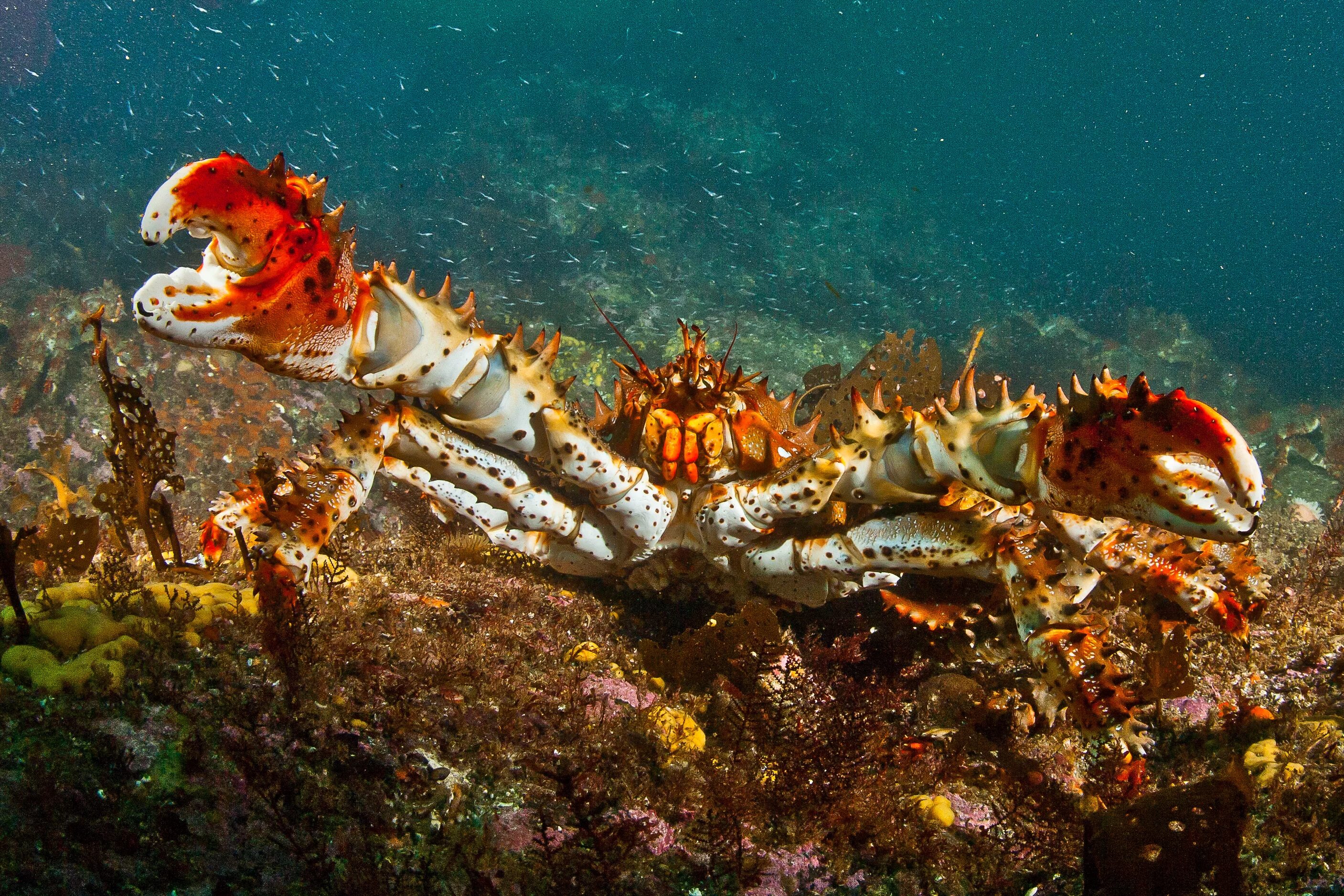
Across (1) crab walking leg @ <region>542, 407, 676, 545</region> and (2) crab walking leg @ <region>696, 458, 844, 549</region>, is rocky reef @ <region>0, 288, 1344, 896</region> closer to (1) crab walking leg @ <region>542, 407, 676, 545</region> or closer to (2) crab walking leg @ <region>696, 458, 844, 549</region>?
(2) crab walking leg @ <region>696, 458, 844, 549</region>

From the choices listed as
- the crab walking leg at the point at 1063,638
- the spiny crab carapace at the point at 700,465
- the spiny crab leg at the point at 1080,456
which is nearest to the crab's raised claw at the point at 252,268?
the spiny crab carapace at the point at 700,465

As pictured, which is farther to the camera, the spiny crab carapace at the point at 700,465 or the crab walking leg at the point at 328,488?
the crab walking leg at the point at 328,488

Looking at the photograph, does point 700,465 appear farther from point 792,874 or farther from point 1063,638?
point 1063,638

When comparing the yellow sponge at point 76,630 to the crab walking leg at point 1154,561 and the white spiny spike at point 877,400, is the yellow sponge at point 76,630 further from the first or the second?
the crab walking leg at point 1154,561

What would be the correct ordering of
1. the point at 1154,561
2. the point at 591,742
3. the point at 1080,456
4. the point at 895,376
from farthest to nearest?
the point at 895,376, the point at 1154,561, the point at 591,742, the point at 1080,456

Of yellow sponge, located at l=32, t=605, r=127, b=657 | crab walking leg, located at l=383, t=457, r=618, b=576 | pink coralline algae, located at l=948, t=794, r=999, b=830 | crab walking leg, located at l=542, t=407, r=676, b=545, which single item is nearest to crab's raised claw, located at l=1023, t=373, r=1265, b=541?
pink coralline algae, located at l=948, t=794, r=999, b=830

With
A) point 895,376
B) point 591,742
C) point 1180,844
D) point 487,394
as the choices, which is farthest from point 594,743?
point 895,376

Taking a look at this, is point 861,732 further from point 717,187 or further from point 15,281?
point 717,187
